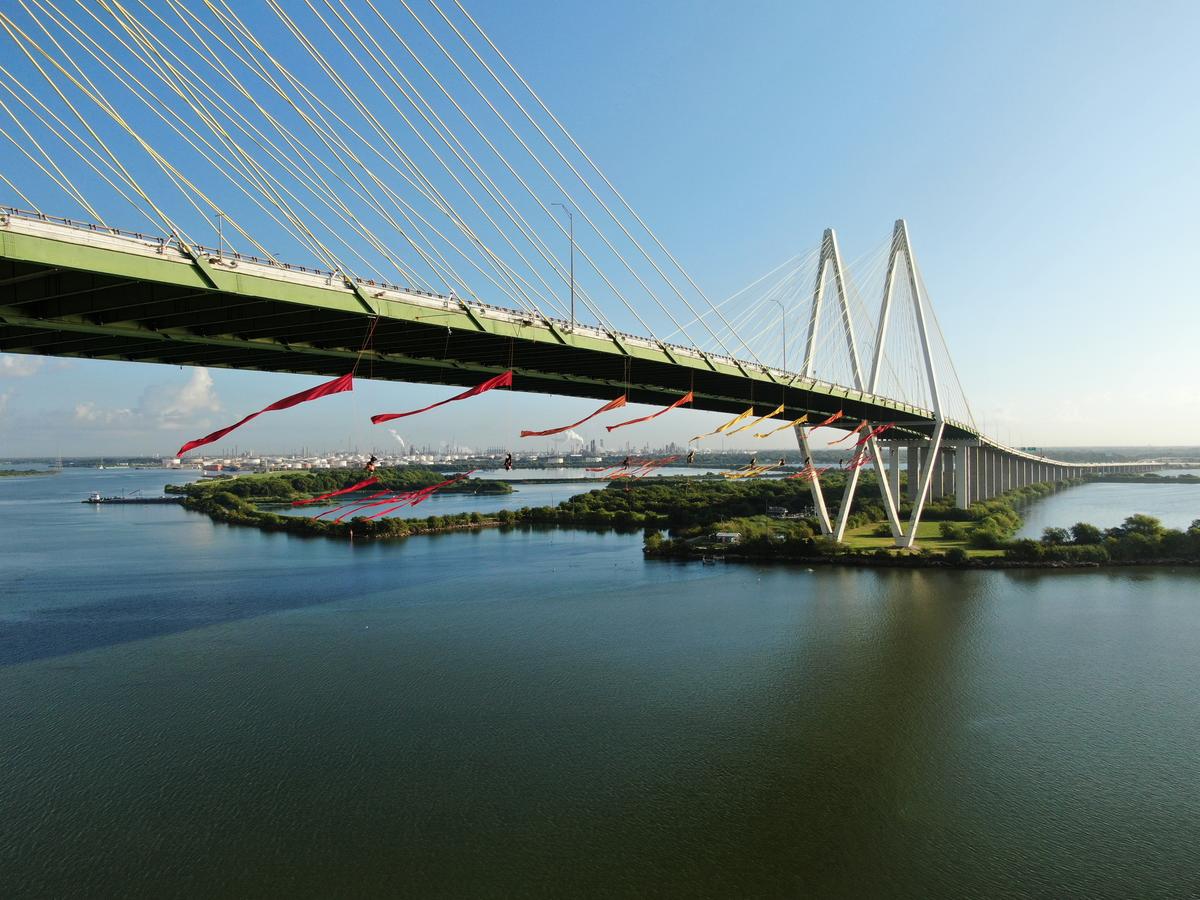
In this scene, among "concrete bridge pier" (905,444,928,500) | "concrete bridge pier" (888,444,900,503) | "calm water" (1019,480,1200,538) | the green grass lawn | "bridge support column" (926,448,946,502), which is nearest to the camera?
the green grass lawn

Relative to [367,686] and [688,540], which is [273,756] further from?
[688,540]

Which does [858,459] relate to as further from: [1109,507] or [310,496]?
[310,496]

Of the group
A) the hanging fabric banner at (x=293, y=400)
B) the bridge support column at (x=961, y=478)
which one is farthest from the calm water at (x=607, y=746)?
the bridge support column at (x=961, y=478)

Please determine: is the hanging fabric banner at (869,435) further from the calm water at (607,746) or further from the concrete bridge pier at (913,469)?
the concrete bridge pier at (913,469)

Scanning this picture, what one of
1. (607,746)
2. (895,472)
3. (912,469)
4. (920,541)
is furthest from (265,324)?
(912,469)

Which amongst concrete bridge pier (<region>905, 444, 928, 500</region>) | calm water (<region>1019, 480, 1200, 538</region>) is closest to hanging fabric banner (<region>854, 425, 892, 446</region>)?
calm water (<region>1019, 480, 1200, 538</region>)

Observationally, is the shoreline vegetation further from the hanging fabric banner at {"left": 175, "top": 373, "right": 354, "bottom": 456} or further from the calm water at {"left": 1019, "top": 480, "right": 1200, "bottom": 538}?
the hanging fabric banner at {"left": 175, "top": 373, "right": 354, "bottom": 456}
